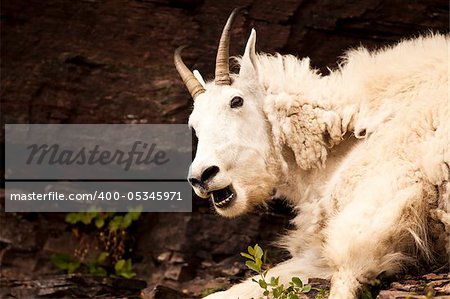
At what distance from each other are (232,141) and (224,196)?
414mm

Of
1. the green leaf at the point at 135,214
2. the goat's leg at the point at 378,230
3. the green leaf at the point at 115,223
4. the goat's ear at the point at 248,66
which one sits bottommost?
the goat's leg at the point at 378,230

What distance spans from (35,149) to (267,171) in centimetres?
371

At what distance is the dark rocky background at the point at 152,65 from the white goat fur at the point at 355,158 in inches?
72.7

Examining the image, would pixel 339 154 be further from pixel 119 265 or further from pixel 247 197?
pixel 119 265

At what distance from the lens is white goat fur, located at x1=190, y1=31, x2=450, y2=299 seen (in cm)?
559

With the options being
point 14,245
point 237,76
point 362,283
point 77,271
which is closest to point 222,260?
point 77,271

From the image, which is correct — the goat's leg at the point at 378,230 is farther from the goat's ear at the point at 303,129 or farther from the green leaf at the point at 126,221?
the green leaf at the point at 126,221

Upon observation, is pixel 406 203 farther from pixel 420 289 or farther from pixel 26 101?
pixel 26 101

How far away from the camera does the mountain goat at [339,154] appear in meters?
5.61

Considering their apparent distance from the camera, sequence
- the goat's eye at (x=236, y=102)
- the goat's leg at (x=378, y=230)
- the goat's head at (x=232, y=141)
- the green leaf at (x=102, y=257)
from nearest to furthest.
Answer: the goat's leg at (x=378, y=230) < the goat's head at (x=232, y=141) < the goat's eye at (x=236, y=102) < the green leaf at (x=102, y=257)

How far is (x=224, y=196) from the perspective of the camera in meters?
6.41

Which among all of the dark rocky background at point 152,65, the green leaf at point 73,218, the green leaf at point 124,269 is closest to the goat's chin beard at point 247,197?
the dark rocky background at point 152,65

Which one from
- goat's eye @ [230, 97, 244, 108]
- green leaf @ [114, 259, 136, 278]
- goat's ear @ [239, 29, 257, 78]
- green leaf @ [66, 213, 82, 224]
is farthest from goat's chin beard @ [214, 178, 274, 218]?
green leaf @ [66, 213, 82, 224]

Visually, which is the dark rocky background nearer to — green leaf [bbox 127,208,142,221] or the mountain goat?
green leaf [bbox 127,208,142,221]
